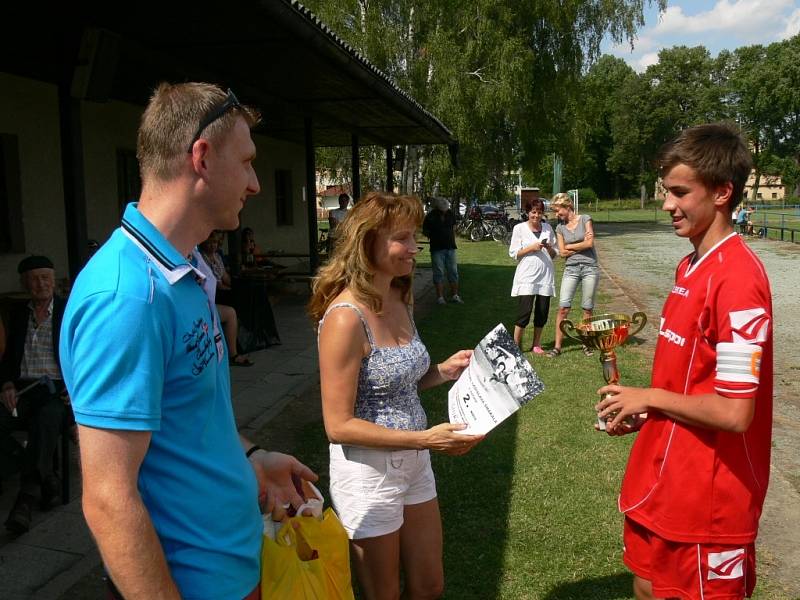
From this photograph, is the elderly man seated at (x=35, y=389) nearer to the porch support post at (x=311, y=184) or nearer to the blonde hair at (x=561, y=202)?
the blonde hair at (x=561, y=202)

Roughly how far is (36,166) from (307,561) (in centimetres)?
749

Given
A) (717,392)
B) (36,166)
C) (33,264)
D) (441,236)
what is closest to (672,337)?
(717,392)

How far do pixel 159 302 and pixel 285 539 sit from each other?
2.83 ft

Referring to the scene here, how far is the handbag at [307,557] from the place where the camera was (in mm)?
1598

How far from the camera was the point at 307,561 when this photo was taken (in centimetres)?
174

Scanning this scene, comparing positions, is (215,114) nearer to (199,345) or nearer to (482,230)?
(199,345)

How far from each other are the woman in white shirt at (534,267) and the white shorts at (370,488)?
5.68 meters

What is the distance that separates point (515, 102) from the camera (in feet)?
77.5

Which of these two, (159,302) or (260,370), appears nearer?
(159,302)

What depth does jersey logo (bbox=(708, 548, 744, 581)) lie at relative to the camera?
1917 millimetres

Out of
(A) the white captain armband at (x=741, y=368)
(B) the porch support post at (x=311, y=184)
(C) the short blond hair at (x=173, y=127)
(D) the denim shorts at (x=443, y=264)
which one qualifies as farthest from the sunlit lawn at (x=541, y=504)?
(D) the denim shorts at (x=443, y=264)

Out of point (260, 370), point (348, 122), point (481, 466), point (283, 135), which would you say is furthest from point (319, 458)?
point (283, 135)

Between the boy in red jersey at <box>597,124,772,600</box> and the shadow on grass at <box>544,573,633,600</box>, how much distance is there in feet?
Result: 4.18

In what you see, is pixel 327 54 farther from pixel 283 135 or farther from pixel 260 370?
pixel 283 135
